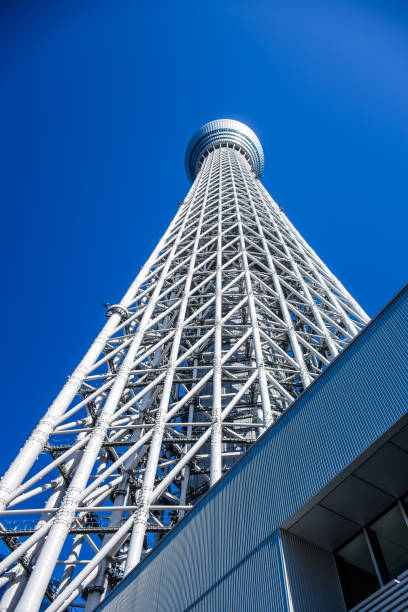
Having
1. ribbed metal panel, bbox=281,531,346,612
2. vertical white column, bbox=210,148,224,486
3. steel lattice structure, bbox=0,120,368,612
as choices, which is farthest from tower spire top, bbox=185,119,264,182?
ribbed metal panel, bbox=281,531,346,612

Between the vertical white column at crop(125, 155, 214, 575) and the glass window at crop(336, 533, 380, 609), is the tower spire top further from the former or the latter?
the glass window at crop(336, 533, 380, 609)

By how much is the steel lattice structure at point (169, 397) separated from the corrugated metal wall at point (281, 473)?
330 cm

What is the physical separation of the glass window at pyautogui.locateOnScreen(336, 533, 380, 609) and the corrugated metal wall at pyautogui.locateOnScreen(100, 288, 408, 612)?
1249mm

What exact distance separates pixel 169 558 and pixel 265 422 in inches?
294

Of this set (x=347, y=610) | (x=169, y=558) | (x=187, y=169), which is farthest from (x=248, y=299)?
(x=187, y=169)

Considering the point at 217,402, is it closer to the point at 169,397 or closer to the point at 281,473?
the point at 169,397

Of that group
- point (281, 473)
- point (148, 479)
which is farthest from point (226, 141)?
point (281, 473)

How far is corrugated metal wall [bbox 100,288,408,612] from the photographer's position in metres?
8.32

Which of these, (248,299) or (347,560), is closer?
(347,560)

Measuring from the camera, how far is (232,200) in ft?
137

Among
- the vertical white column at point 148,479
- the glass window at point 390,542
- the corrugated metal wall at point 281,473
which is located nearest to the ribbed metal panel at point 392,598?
the glass window at point 390,542

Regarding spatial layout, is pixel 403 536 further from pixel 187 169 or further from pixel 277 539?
pixel 187 169

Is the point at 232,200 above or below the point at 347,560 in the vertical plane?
above

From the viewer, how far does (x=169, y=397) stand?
63.0 ft
